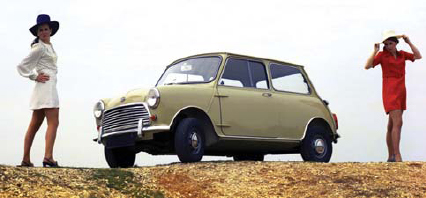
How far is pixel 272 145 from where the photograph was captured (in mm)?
10852

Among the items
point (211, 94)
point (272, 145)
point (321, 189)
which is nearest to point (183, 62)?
point (211, 94)

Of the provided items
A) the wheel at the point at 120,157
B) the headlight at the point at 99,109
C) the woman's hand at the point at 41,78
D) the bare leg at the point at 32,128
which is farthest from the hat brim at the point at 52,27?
the wheel at the point at 120,157


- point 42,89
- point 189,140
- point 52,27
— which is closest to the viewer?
point 42,89

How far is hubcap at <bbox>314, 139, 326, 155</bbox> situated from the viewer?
11508mm

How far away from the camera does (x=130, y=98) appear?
9.63 metres

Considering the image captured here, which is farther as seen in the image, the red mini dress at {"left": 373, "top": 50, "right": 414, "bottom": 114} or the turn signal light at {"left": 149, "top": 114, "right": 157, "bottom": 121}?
the red mini dress at {"left": 373, "top": 50, "right": 414, "bottom": 114}

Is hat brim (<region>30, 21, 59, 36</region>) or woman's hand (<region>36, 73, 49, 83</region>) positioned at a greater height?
hat brim (<region>30, 21, 59, 36</region>)

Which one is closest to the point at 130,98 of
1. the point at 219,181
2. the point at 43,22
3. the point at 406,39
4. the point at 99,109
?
the point at 99,109

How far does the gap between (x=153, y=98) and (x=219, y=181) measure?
1.62 m

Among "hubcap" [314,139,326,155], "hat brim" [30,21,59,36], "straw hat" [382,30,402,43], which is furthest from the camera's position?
"hubcap" [314,139,326,155]

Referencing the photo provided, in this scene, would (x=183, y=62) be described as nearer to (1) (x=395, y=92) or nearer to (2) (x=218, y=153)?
(2) (x=218, y=153)

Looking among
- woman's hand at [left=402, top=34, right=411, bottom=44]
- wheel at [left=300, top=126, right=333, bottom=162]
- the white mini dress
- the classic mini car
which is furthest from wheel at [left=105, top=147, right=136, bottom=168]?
woman's hand at [left=402, top=34, right=411, bottom=44]

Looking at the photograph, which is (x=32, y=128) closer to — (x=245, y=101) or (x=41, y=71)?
(x=41, y=71)

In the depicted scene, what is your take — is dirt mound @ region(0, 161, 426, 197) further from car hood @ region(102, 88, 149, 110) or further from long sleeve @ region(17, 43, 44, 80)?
long sleeve @ region(17, 43, 44, 80)
